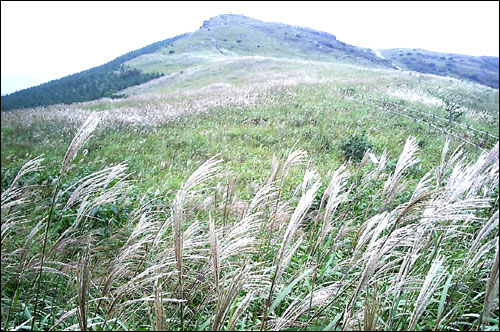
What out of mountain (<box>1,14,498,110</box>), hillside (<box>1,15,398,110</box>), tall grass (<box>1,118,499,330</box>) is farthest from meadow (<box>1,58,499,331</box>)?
mountain (<box>1,14,498,110</box>)

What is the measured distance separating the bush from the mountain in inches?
1848

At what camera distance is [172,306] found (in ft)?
7.62

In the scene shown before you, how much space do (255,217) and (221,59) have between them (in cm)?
6510

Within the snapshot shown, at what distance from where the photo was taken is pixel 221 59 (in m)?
62.8

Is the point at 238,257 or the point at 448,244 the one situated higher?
the point at 238,257

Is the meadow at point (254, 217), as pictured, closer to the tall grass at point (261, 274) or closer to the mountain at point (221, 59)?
the tall grass at point (261, 274)

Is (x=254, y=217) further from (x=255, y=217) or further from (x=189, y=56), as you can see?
(x=189, y=56)

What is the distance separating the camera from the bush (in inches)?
338

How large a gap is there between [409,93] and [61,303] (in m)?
27.8

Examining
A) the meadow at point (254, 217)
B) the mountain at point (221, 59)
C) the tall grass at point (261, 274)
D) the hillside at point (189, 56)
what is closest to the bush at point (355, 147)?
the meadow at point (254, 217)

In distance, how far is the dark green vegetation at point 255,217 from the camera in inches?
69.8

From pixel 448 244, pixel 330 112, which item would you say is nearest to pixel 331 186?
pixel 448 244

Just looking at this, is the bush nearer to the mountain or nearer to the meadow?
the meadow

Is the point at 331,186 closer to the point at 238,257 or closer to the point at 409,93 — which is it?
the point at 238,257
